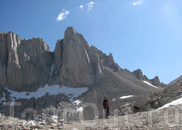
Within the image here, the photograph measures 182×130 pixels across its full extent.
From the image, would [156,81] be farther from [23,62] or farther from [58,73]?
[23,62]

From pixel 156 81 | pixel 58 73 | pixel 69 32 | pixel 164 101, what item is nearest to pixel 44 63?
pixel 58 73

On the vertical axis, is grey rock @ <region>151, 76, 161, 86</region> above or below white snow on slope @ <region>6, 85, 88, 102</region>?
above

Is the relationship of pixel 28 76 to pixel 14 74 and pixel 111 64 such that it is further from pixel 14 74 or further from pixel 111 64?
pixel 111 64

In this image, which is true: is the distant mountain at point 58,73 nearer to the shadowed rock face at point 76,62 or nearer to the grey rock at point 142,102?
the shadowed rock face at point 76,62

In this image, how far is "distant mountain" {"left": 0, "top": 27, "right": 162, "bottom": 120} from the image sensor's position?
50.2 meters

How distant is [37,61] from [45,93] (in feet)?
63.8

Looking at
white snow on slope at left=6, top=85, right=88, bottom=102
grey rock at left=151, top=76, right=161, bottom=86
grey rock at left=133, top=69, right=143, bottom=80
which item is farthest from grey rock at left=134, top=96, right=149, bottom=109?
grey rock at left=151, top=76, right=161, bottom=86

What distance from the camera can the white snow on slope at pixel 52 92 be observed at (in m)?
50.6

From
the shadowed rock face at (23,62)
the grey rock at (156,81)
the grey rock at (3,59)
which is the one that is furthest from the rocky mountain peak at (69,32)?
the grey rock at (156,81)

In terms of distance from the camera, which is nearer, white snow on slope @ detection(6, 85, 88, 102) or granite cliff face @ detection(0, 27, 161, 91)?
white snow on slope @ detection(6, 85, 88, 102)

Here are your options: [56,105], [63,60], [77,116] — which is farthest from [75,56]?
[77,116]

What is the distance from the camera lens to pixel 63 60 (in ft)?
202

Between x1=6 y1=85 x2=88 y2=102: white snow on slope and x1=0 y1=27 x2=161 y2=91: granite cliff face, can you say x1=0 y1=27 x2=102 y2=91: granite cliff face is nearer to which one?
x1=0 y1=27 x2=161 y2=91: granite cliff face

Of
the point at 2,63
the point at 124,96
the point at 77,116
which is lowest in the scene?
the point at 77,116
